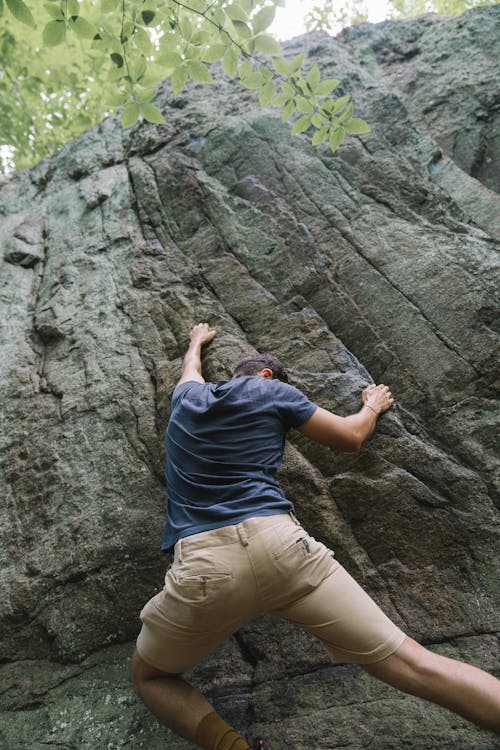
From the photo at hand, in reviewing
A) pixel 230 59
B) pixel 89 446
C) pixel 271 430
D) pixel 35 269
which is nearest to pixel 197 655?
pixel 271 430

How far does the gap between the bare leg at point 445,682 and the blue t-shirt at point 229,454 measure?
Answer: 1.07m

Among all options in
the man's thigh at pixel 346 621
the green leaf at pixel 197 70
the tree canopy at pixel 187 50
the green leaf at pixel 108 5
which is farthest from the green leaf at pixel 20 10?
the man's thigh at pixel 346 621

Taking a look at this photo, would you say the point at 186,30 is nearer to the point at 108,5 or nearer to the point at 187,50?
the point at 187,50

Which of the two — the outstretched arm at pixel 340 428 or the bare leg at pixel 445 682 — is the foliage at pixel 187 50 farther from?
the bare leg at pixel 445 682

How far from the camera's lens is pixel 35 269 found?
742 centimetres

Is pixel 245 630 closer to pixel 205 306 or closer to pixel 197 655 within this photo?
pixel 197 655

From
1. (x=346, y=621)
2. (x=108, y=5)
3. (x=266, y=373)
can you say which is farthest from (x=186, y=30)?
(x=346, y=621)

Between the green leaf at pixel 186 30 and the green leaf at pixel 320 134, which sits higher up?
the green leaf at pixel 186 30

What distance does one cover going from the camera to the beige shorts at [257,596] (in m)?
3.08

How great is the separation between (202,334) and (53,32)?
9.58 feet

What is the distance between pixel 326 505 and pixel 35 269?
210 inches

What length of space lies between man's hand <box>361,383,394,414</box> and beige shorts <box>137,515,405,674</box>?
5.86 ft

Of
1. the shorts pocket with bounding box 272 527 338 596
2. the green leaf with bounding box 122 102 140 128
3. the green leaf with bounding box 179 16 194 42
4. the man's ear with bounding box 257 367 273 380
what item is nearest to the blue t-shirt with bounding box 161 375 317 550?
the shorts pocket with bounding box 272 527 338 596

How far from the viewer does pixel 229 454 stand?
11.9 ft
